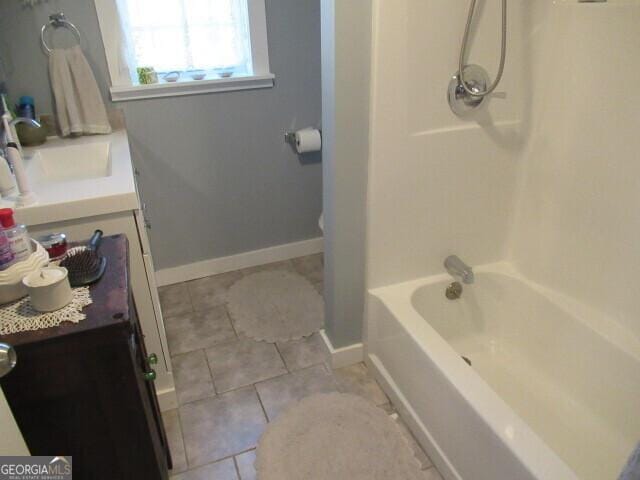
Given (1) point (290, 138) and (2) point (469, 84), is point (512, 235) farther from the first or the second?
(1) point (290, 138)

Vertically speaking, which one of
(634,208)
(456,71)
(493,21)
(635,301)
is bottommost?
(635,301)

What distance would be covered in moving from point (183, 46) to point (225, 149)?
0.52 m

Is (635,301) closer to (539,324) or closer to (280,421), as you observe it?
(539,324)

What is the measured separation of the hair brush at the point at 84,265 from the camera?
1.06 meters

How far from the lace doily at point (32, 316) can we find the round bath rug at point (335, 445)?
921mm

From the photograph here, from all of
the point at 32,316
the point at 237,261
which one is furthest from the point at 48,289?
the point at 237,261

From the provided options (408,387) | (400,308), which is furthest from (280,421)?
(400,308)

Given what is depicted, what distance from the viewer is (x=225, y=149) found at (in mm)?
2438

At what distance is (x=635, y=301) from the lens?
151 cm

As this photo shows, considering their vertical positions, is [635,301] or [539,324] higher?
[635,301]

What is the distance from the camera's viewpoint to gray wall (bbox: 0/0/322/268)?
7.28ft

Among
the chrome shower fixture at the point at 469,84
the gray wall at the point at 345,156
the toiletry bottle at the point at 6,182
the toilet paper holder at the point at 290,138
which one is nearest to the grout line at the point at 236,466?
the gray wall at the point at 345,156

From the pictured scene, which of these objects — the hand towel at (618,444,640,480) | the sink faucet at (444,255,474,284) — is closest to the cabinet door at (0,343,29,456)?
the hand towel at (618,444,640,480)

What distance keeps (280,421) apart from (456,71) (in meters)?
1.40
